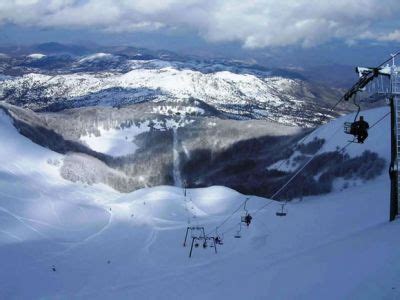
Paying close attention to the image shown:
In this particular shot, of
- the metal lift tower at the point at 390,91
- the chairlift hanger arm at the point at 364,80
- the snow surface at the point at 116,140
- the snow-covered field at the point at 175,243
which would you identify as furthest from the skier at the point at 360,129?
the snow surface at the point at 116,140

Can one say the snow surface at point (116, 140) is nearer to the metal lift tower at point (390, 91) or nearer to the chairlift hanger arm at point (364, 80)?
the metal lift tower at point (390, 91)

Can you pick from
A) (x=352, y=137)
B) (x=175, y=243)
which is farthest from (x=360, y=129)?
(x=352, y=137)

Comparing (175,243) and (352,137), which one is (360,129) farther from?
(352,137)

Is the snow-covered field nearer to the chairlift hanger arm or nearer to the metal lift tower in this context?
the metal lift tower

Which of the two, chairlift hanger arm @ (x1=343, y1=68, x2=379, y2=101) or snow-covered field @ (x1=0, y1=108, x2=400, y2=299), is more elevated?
chairlift hanger arm @ (x1=343, y1=68, x2=379, y2=101)

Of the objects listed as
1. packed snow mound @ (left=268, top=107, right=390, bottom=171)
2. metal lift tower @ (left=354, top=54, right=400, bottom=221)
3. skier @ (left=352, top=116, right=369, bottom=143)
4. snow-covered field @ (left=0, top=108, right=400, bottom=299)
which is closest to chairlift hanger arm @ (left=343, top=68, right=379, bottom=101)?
metal lift tower @ (left=354, top=54, right=400, bottom=221)

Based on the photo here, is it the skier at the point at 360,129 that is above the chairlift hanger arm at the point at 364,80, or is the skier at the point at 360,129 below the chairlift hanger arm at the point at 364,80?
below
